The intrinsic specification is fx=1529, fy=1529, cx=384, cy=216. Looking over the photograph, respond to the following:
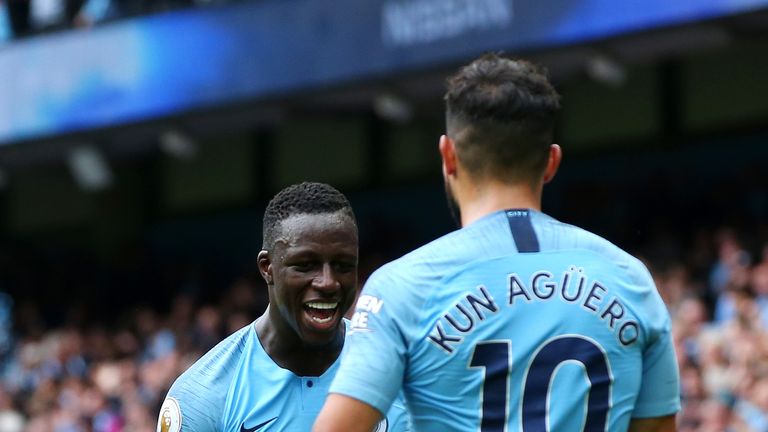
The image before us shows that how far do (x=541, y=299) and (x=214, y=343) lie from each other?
1165 centimetres

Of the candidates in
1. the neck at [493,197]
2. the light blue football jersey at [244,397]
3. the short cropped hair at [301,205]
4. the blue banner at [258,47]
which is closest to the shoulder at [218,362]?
the light blue football jersey at [244,397]

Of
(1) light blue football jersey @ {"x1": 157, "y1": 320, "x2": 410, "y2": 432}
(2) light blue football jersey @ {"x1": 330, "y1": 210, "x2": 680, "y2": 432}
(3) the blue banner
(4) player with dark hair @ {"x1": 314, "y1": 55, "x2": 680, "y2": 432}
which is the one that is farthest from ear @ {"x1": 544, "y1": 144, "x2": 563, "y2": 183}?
(3) the blue banner

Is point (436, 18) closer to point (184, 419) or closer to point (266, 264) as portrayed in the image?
point (266, 264)

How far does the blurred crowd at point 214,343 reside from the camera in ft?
31.2

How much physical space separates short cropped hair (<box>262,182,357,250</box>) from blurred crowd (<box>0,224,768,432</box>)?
17.9 ft

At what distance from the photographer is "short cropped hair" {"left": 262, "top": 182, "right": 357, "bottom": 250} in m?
4.18

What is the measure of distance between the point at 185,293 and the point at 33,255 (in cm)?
462

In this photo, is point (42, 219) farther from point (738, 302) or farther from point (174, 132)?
point (738, 302)

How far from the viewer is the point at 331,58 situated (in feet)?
49.2

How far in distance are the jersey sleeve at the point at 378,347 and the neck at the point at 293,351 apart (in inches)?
41.6

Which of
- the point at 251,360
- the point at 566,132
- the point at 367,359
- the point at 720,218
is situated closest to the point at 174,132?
the point at 566,132

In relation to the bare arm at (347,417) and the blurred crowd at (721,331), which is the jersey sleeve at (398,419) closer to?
the bare arm at (347,417)

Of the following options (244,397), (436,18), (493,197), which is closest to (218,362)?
(244,397)

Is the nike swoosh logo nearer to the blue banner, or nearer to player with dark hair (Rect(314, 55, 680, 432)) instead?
player with dark hair (Rect(314, 55, 680, 432))
